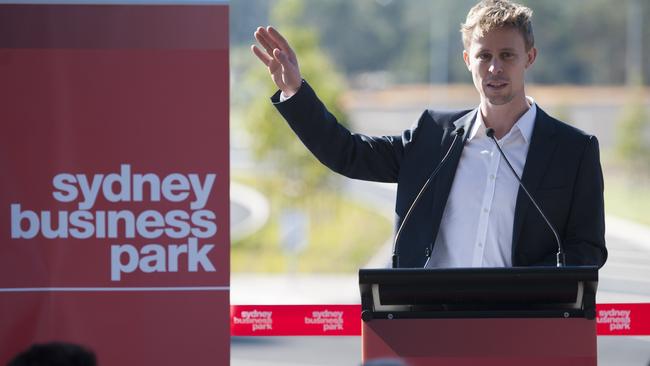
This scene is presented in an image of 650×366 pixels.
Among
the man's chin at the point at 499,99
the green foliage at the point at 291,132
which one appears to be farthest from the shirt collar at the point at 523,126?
the green foliage at the point at 291,132

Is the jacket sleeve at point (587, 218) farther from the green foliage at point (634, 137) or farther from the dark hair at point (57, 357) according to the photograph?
the green foliage at point (634, 137)

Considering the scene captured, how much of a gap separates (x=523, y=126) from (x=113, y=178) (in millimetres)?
1316

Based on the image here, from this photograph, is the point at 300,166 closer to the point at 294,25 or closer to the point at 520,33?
the point at 294,25

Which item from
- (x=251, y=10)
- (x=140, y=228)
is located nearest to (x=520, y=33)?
(x=140, y=228)

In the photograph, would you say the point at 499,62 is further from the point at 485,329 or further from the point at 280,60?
the point at 485,329

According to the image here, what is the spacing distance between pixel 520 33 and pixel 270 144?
2297 centimetres

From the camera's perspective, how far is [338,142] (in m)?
3.58

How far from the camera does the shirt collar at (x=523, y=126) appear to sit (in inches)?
137

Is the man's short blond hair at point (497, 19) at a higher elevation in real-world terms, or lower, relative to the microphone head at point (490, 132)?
higher

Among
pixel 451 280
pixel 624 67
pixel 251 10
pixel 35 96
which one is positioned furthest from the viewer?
pixel 624 67

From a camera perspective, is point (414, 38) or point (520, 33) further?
point (414, 38)

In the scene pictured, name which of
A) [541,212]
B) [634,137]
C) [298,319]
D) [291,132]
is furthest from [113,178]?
[634,137]

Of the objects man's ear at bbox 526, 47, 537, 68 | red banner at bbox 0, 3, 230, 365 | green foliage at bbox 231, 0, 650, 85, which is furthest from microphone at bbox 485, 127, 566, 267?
green foliage at bbox 231, 0, 650, 85

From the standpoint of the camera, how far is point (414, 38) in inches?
2208
